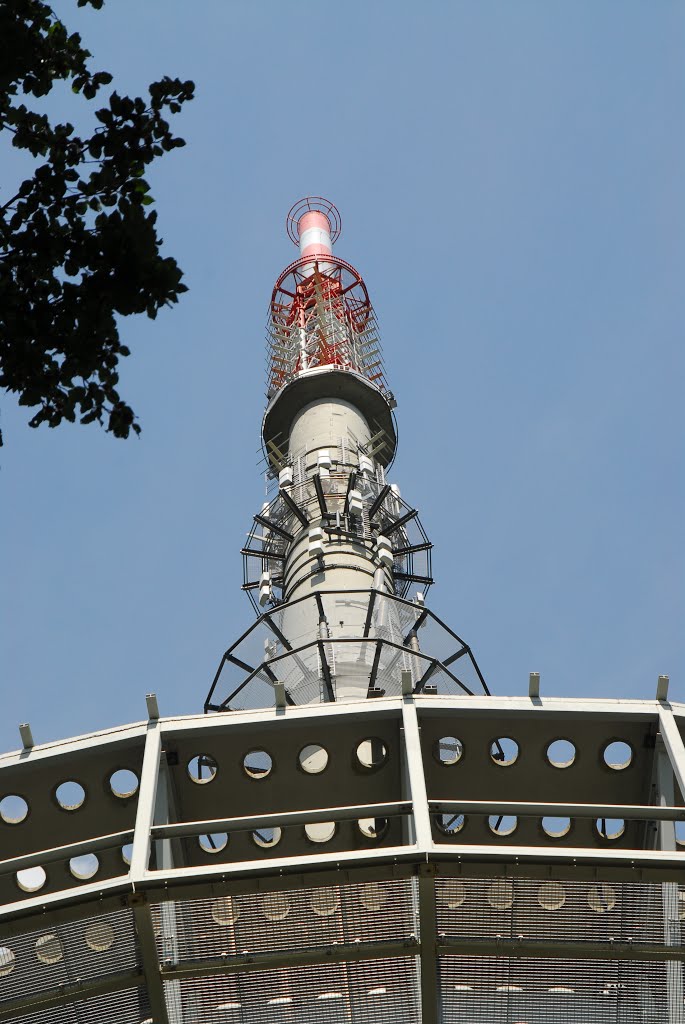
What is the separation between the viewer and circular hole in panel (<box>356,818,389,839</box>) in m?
24.3

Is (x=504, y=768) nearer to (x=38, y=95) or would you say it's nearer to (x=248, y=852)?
(x=248, y=852)

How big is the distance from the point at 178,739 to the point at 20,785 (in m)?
2.73

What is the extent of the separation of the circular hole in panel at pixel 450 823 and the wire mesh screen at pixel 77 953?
728cm

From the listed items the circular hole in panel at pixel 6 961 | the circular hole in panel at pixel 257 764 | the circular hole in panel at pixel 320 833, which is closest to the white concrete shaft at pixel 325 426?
the circular hole in panel at pixel 320 833

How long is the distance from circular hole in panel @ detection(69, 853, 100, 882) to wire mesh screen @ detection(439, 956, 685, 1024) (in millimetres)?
7636

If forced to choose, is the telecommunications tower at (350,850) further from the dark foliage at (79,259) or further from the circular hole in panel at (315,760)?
the dark foliage at (79,259)

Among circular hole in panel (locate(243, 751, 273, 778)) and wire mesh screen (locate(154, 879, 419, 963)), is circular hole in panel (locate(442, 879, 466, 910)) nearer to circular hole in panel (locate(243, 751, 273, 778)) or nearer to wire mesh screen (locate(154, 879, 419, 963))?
wire mesh screen (locate(154, 879, 419, 963))

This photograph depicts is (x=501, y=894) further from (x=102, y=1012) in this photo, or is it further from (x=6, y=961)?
(x=6, y=961)

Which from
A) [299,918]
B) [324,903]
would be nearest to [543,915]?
[324,903]

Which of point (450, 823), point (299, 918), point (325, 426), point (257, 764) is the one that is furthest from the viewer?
point (325, 426)

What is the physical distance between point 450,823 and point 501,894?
7730 millimetres

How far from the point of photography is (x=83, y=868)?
23.1m

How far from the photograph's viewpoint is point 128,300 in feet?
37.5

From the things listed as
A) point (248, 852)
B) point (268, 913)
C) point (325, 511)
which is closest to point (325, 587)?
point (325, 511)
